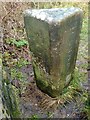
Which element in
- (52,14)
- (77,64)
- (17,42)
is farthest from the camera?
(17,42)

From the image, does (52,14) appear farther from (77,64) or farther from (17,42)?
(17,42)

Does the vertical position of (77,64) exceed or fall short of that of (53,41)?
it falls short

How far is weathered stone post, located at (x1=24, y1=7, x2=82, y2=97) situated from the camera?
248cm

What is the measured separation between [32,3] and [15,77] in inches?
57.7

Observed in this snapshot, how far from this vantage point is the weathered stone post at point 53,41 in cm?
248

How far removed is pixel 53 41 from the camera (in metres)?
2.52

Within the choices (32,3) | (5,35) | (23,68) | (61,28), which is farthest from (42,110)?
(32,3)

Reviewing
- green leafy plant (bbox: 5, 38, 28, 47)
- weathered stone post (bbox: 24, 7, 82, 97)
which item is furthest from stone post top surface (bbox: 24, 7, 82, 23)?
green leafy plant (bbox: 5, 38, 28, 47)

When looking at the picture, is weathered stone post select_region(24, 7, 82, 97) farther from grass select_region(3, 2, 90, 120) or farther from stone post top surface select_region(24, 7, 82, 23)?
grass select_region(3, 2, 90, 120)

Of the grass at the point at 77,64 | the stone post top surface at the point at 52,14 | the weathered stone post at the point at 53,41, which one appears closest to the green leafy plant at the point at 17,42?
the grass at the point at 77,64

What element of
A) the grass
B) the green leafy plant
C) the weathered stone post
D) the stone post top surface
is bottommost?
the grass

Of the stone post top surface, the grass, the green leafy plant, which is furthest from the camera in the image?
the green leafy plant

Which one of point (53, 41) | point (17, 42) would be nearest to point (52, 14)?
point (53, 41)

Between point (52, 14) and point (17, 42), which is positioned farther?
point (17, 42)
